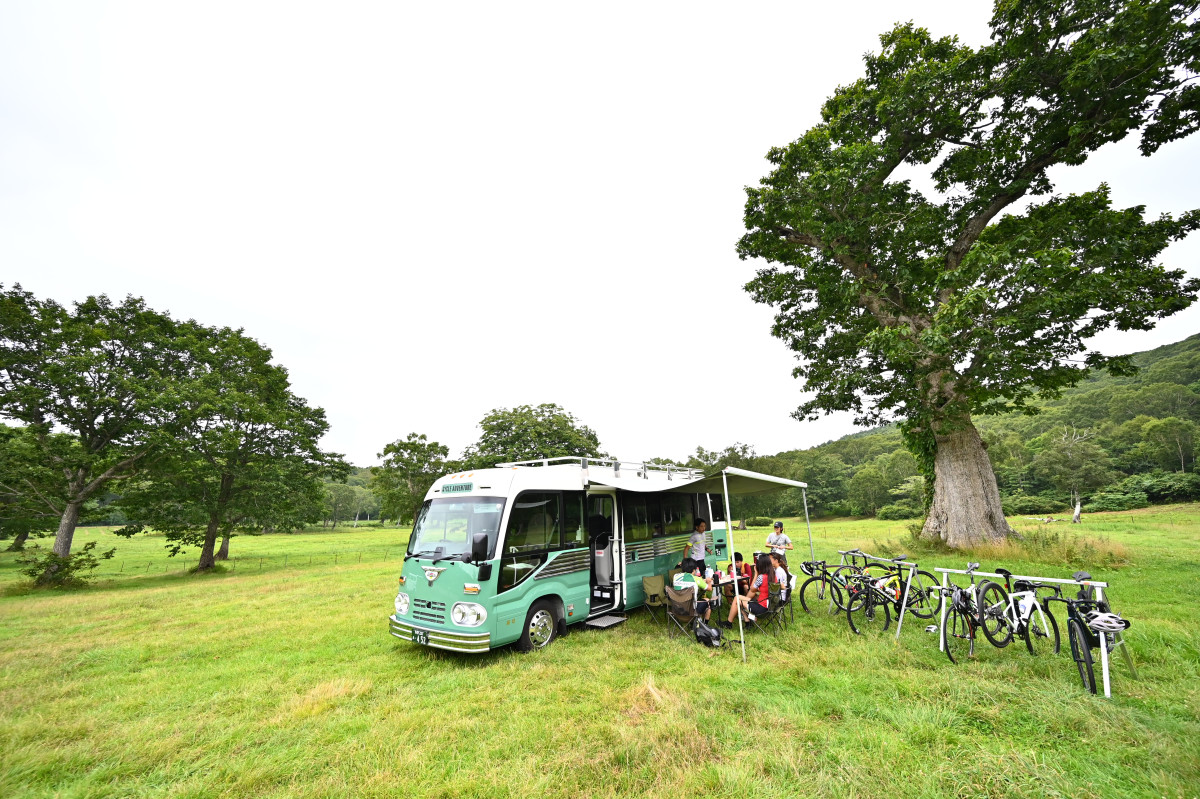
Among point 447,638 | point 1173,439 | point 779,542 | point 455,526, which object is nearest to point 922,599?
point 779,542

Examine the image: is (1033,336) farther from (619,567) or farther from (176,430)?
(176,430)

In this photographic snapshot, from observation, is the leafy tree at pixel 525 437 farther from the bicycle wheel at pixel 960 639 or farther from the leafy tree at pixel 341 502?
→ the leafy tree at pixel 341 502

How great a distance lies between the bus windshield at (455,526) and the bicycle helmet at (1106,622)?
664 cm

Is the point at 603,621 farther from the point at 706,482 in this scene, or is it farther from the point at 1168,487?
the point at 1168,487

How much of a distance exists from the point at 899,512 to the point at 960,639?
5125cm

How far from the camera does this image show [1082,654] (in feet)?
15.8

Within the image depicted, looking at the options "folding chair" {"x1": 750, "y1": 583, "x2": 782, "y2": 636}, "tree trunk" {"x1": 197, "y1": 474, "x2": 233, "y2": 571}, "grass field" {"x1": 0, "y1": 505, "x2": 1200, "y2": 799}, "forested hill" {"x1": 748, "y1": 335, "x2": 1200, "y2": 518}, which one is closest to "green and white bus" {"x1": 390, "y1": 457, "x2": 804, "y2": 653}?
"grass field" {"x1": 0, "y1": 505, "x2": 1200, "y2": 799}

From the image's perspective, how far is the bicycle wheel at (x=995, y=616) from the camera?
591 cm

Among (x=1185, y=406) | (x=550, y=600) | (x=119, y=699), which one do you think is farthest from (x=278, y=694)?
(x=1185, y=406)

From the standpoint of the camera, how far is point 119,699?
19.1 feet

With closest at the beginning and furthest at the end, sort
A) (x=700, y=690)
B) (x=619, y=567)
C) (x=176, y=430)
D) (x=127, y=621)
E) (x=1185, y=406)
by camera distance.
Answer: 1. (x=700, y=690)
2. (x=619, y=567)
3. (x=127, y=621)
4. (x=176, y=430)
5. (x=1185, y=406)

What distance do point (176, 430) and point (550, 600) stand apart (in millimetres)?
20607

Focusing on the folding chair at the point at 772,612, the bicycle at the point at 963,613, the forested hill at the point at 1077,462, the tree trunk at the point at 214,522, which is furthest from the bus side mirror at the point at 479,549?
the forested hill at the point at 1077,462

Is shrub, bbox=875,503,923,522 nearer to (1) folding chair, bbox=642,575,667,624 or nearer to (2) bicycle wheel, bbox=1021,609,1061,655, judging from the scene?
(2) bicycle wheel, bbox=1021,609,1061,655
